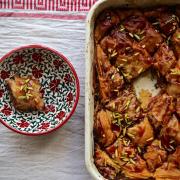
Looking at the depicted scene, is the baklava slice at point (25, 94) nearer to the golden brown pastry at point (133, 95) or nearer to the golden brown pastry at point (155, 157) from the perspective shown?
the golden brown pastry at point (133, 95)

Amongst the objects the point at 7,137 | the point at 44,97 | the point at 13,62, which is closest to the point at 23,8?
the point at 13,62

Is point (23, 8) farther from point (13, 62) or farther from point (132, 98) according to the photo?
point (132, 98)

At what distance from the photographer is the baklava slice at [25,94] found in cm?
198

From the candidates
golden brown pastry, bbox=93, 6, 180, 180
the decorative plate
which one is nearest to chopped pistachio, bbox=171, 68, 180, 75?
golden brown pastry, bbox=93, 6, 180, 180

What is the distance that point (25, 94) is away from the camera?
1986 mm

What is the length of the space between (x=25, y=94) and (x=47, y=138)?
22 cm

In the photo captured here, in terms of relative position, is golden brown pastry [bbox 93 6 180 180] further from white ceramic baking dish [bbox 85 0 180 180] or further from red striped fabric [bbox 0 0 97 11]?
red striped fabric [bbox 0 0 97 11]

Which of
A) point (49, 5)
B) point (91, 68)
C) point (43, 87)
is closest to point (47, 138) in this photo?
point (43, 87)

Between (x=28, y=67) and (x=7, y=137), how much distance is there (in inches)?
11.8

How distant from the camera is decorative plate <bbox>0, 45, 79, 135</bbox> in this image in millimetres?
1988

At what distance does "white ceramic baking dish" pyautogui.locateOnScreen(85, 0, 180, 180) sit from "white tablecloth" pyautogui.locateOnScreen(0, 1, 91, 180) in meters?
0.17

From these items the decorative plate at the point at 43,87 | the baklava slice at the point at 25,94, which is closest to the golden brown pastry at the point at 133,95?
the decorative plate at the point at 43,87

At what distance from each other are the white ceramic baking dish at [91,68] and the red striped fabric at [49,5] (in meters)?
0.19

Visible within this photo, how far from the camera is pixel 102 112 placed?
1.93 m
